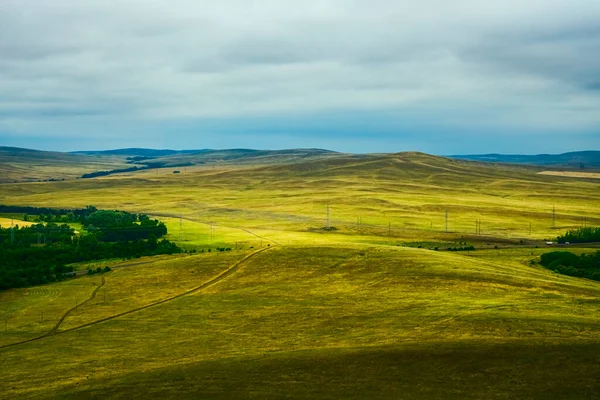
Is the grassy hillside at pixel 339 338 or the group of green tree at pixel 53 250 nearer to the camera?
the grassy hillside at pixel 339 338

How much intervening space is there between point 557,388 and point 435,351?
519 inches

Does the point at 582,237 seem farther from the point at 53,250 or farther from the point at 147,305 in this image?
the point at 53,250

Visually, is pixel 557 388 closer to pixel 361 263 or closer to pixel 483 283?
pixel 483 283

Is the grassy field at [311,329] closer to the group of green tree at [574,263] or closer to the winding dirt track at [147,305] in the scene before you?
the winding dirt track at [147,305]

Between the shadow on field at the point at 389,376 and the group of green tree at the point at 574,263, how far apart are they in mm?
67530

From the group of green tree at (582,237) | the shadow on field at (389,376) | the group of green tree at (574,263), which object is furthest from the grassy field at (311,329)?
the group of green tree at (582,237)

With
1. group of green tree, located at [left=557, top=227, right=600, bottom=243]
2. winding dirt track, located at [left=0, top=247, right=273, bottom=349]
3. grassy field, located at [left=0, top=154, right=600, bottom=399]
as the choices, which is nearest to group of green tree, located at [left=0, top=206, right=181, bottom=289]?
grassy field, located at [left=0, top=154, right=600, bottom=399]

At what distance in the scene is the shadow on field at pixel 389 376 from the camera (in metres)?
57.3

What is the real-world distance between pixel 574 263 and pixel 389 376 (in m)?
89.9

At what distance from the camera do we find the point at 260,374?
6359 cm

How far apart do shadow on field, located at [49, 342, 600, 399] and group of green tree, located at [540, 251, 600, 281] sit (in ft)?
222

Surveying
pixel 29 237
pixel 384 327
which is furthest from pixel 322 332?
pixel 29 237

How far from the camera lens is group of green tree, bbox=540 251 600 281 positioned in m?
128

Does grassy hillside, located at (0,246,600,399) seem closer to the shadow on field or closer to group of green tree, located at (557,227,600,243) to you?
the shadow on field
